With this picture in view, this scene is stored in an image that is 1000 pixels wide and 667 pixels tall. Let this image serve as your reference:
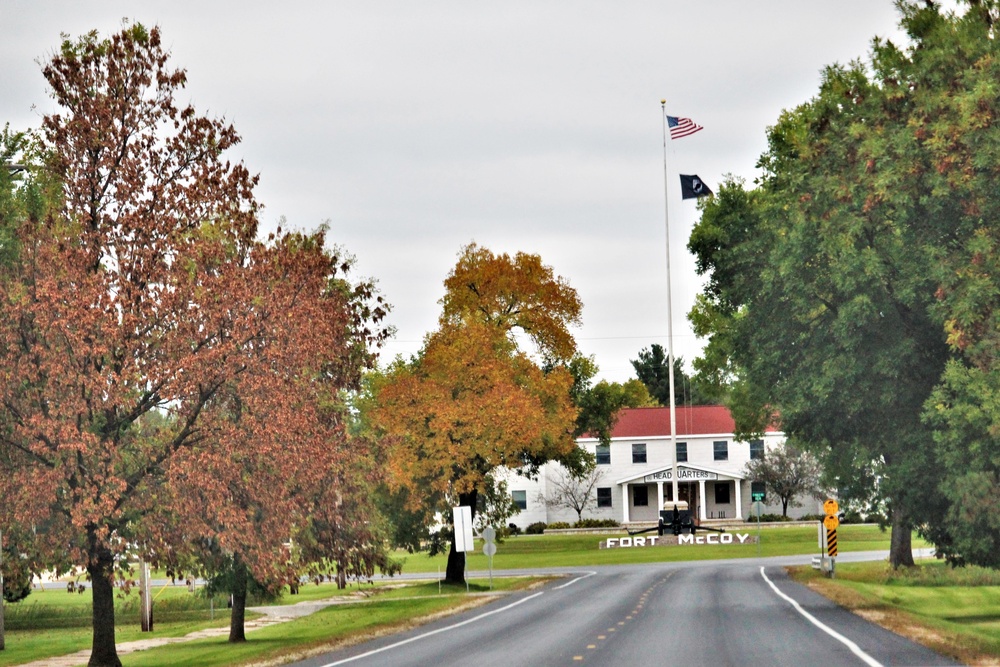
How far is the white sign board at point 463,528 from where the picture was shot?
42434mm

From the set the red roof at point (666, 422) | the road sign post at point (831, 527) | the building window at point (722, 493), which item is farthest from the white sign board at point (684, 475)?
the road sign post at point (831, 527)

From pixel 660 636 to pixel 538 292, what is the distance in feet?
100

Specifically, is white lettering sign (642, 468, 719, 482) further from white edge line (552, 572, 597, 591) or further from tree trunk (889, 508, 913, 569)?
tree trunk (889, 508, 913, 569)


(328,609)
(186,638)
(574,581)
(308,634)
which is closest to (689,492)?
(574,581)

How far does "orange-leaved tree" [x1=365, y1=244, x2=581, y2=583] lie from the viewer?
4862 cm

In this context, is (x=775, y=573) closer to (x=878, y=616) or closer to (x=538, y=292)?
(x=538, y=292)

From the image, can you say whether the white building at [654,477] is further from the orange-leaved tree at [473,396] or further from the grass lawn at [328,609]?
the orange-leaved tree at [473,396]

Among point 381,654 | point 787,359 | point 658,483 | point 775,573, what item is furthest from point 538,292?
point 658,483

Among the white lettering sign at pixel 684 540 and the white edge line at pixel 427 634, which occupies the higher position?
the white edge line at pixel 427 634

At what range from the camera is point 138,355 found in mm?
22203

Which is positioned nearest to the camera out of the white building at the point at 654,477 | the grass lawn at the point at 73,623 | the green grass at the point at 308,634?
the green grass at the point at 308,634

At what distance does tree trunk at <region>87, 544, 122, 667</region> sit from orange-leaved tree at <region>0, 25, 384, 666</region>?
0.13ft

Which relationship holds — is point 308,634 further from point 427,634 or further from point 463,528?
point 463,528

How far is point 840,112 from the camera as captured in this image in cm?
2853
